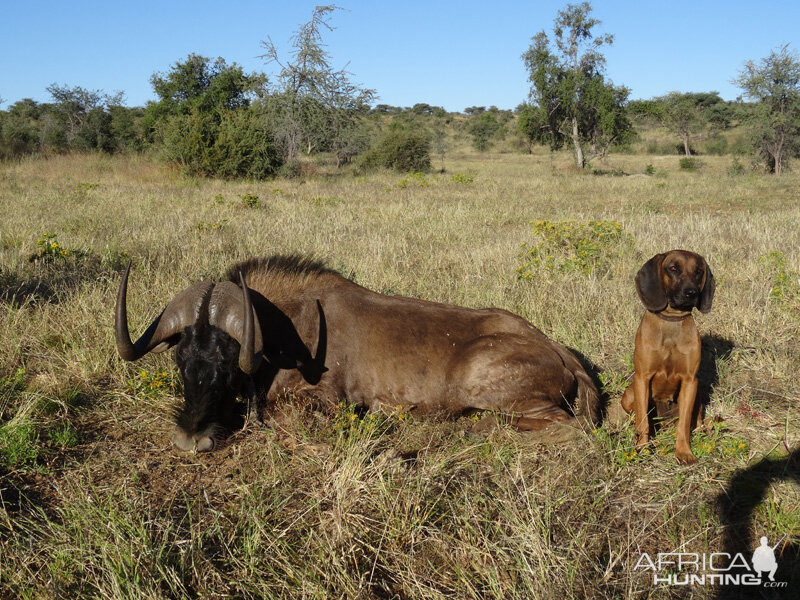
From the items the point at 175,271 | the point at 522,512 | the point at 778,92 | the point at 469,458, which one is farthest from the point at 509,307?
the point at 778,92

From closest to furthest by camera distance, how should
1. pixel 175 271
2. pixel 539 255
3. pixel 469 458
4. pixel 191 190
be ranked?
1. pixel 469 458
2. pixel 175 271
3. pixel 539 255
4. pixel 191 190

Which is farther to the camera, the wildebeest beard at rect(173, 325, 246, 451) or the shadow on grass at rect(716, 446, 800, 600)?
the wildebeest beard at rect(173, 325, 246, 451)

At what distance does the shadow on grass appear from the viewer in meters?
2.55

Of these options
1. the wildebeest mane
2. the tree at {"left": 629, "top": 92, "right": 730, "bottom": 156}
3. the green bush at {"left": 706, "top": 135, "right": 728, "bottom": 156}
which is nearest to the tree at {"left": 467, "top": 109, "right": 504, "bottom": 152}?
the tree at {"left": 629, "top": 92, "right": 730, "bottom": 156}

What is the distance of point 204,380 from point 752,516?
3046 mm

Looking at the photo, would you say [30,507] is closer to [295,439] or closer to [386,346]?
[295,439]

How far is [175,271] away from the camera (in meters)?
6.68

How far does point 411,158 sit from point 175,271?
66.3ft

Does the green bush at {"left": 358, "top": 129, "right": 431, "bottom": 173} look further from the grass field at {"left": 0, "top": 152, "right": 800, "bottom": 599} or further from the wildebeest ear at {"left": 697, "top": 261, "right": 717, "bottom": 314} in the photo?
the wildebeest ear at {"left": 697, "top": 261, "right": 717, "bottom": 314}

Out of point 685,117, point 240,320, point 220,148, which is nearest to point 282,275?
point 240,320

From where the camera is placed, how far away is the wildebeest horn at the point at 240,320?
3252 millimetres
